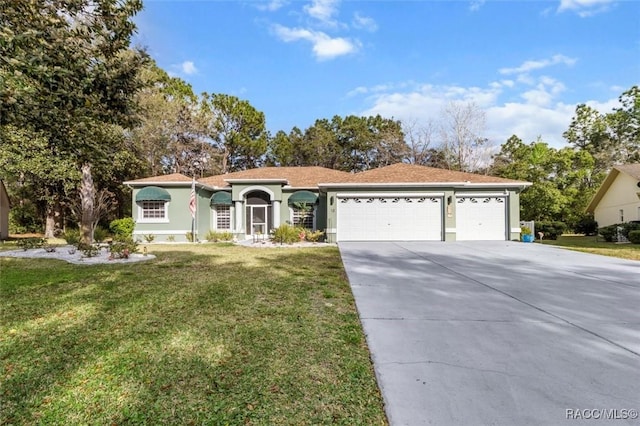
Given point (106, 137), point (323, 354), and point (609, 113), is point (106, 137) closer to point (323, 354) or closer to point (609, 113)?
point (323, 354)

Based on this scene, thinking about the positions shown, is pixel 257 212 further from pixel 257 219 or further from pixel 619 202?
pixel 619 202

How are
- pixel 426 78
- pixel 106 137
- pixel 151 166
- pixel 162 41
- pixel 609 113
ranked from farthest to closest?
pixel 609 113, pixel 151 166, pixel 426 78, pixel 162 41, pixel 106 137

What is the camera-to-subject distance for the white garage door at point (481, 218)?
17.1 m

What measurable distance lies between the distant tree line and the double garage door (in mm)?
8388

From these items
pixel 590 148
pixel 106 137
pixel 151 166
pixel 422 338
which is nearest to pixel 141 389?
pixel 422 338

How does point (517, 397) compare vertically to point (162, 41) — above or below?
below

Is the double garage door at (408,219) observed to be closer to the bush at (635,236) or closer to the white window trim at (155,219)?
the bush at (635,236)

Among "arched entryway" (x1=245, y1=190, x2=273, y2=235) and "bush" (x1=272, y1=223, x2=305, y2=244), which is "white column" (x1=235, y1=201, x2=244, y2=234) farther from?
"bush" (x1=272, y1=223, x2=305, y2=244)

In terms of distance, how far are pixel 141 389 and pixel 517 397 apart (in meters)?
3.12

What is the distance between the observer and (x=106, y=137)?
7.36m

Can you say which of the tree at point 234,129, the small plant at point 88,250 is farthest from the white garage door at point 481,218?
the tree at point 234,129

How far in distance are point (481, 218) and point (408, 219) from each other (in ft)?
12.8

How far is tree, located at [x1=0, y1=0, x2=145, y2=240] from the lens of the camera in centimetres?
479

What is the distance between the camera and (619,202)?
72.3ft
